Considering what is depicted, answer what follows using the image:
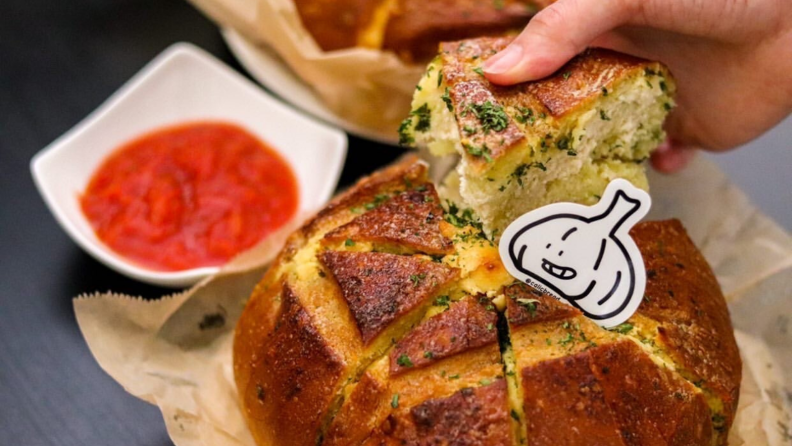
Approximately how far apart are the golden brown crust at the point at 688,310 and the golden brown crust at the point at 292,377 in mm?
864

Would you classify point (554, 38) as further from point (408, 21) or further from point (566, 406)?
point (408, 21)

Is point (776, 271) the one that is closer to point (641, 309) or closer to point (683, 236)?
point (683, 236)

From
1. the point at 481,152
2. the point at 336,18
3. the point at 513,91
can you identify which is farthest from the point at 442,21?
the point at 481,152

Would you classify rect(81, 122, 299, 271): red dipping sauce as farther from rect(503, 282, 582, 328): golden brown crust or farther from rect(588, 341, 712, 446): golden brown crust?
rect(588, 341, 712, 446): golden brown crust

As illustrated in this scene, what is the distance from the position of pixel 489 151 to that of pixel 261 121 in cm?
179

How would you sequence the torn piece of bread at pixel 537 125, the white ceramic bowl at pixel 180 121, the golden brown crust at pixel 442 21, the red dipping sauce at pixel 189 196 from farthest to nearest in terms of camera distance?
the golden brown crust at pixel 442 21 → the white ceramic bowl at pixel 180 121 → the red dipping sauce at pixel 189 196 → the torn piece of bread at pixel 537 125

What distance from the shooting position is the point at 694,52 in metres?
2.70

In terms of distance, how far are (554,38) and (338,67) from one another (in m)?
1.39

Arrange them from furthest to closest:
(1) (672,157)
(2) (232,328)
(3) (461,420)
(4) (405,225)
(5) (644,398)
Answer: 1. (1) (672,157)
2. (2) (232,328)
3. (4) (405,225)
4. (5) (644,398)
5. (3) (461,420)

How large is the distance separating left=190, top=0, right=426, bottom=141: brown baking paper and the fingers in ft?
3.55

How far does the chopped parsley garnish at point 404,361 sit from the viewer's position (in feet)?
5.88

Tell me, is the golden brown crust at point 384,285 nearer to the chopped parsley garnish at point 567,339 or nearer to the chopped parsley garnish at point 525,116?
the chopped parsley garnish at point 567,339

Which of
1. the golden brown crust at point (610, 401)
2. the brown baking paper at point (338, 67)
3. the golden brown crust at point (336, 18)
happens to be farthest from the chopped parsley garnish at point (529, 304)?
the golden brown crust at point (336, 18)

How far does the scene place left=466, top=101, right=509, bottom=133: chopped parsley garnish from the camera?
191 cm
